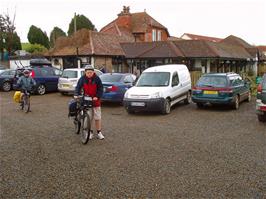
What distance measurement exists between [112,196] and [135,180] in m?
0.73

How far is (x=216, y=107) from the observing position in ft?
47.2

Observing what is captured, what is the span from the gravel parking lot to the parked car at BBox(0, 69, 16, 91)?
11.6m

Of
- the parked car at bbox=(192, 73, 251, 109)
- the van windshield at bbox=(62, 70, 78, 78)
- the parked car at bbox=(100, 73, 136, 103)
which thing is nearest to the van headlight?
the parked car at bbox=(192, 73, 251, 109)

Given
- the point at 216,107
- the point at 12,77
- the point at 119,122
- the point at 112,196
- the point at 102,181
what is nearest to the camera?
the point at 112,196

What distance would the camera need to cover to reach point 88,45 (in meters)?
33.4

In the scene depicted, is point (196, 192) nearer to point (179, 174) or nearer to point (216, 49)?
point (179, 174)

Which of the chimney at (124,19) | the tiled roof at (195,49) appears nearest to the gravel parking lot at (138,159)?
the tiled roof at (195,49)

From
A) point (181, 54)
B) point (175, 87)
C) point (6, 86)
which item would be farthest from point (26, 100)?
point (181, 54)

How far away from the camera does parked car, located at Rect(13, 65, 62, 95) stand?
Result: 791 inches

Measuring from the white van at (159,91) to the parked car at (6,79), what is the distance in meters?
12.1

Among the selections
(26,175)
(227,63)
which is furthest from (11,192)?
(227,63)

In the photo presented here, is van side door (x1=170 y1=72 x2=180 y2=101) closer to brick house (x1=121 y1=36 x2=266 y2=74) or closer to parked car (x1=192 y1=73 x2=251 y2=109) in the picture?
parked car (x1=192 y1=73 x2=251 y2=109)

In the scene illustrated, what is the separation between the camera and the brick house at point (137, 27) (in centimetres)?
4775

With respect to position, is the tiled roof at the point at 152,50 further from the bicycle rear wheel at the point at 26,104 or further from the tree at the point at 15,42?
the tree at the point at 15,42
